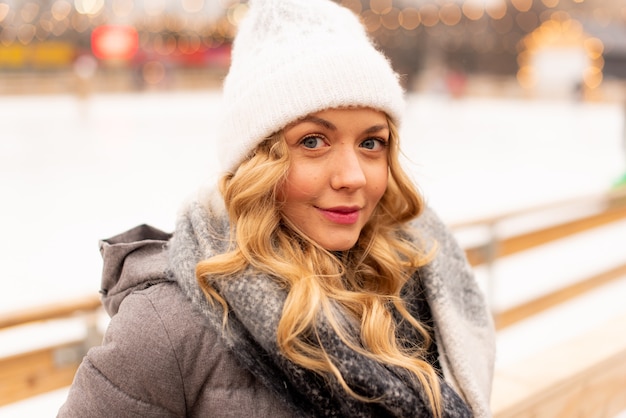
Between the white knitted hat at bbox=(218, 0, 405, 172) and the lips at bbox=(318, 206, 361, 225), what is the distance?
0.13m

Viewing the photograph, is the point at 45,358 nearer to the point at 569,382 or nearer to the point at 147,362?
the point at 147,362

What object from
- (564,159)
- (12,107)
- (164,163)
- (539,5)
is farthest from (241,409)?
(539,5)

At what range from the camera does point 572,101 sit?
15.7 metres

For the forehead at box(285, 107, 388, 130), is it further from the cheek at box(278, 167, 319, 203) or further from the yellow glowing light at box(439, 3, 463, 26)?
the yellow glowing light at box(439, 3, 463, 26)

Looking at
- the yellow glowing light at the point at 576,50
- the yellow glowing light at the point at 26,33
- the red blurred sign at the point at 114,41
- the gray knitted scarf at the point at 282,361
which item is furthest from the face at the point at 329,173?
the yellow glowing light at the point at 26,33

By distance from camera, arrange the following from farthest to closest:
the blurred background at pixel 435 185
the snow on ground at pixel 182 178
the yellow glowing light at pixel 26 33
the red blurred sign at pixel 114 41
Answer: the yellow glowing light at pixel 26 33 < the red blurred sign at pixel 114 41 < the snow on ground at pixel 182 178 < the blurred background at pixel 435 185

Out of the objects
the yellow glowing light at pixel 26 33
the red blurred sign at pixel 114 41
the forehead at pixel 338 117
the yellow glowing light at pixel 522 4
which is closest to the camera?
the forehead at pixel 338 117

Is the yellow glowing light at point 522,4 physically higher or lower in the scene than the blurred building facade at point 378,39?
higher

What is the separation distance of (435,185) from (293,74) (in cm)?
534

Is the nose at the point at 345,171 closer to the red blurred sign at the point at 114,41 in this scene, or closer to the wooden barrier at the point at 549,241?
the wooden barrier at the point at 549,241

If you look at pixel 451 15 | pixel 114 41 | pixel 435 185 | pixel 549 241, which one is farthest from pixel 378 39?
pixel 549 241


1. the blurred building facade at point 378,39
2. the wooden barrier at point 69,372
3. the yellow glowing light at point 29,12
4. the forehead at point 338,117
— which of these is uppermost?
the yellow glowing light at point 29,12

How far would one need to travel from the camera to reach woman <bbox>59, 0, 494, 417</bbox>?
81 centimetres

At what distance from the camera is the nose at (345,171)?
89 cm
